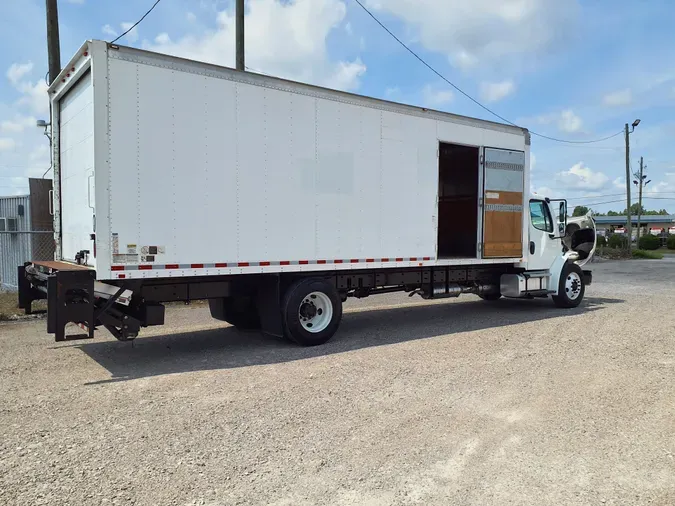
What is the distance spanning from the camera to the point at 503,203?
1065cm

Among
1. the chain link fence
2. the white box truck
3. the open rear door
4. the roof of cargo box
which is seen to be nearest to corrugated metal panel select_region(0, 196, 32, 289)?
the chain link fence

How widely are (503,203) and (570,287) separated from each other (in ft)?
9.55

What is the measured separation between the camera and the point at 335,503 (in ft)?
11.3

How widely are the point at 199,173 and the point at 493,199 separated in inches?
231

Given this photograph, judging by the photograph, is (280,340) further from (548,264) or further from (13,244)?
(13,244)

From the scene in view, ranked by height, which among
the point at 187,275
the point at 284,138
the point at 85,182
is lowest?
the point at 187,275

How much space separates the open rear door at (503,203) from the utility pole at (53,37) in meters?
8.26

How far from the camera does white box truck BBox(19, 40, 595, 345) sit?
6535 millimetres

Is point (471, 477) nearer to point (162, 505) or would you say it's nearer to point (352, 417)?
point (352, 417)

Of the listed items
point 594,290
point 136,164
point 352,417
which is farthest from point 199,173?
point 594,290

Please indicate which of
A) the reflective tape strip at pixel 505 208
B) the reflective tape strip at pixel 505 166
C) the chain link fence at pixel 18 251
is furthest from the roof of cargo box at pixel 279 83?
the chain link fence at pixel 18 251

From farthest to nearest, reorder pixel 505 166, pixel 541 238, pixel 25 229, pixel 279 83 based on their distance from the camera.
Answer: pixel 25 229 → pixel 541 238 → pixel 505 166 → pixel 279 83

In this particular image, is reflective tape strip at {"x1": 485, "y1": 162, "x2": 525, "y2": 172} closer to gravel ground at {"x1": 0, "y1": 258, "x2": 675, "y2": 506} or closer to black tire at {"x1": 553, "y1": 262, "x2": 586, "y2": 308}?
black tire at {"x1": 553, "y1": 262, "x2": 586, "y2": 308}

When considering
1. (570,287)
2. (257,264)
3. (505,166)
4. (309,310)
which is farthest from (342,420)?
(570,287)
